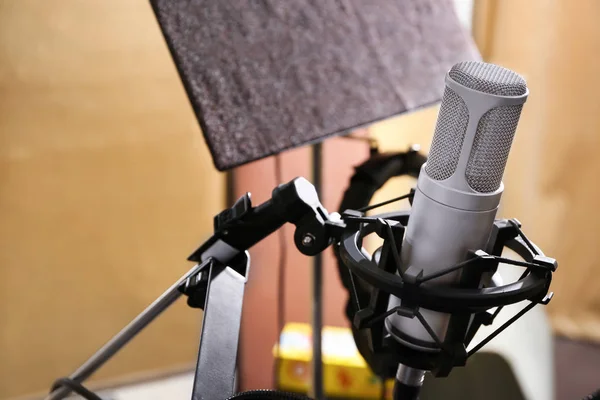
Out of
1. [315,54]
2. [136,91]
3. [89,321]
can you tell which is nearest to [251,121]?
[315,54]

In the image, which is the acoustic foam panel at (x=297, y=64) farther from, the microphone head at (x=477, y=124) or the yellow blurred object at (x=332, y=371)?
the yellow blurred object at (x=332, y=371)

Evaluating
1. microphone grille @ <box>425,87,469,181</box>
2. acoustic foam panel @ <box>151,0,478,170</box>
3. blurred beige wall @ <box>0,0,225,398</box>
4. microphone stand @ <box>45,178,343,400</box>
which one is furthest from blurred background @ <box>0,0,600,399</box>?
microphone grille @ <box>425,87,469,181</box>

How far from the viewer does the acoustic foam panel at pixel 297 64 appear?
62 cm

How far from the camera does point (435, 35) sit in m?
0.83

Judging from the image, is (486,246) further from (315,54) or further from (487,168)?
(315,54)

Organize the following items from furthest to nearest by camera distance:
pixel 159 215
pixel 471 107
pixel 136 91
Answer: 1. pixel 159 215
2. pixel 136 91
3. pixel 471 107

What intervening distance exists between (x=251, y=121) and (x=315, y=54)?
0.41 feet

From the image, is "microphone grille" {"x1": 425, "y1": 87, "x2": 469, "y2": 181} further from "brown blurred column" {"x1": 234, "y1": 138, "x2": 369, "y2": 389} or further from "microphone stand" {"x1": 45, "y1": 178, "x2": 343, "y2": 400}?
"brown blurred column" {"x1": 234, "y1": 138, "x2": 369, "y2": 389}

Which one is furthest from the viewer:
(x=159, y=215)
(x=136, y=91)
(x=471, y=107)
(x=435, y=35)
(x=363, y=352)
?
(x=159, y=215)

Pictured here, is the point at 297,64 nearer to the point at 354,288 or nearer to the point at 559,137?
the point at 354,288

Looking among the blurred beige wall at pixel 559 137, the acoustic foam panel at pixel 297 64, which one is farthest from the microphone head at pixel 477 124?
the blurred beige wall at pixel 559 137

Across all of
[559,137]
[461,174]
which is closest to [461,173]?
[461,174]

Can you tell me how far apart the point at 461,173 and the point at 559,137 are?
1.55 m

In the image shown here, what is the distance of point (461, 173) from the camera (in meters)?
0.45
